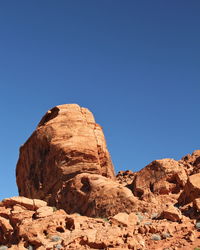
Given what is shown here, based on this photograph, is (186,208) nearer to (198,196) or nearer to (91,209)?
(198,196)

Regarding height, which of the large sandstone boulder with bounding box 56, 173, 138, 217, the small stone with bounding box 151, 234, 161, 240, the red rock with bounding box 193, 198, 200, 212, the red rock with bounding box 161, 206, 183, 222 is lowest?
the small stone with bounding box 151, 234, 161, 240

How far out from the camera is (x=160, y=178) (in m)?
28.4

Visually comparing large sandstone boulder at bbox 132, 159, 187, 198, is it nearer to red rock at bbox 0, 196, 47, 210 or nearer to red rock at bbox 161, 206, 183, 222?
red rock at bbox 161, 206, 183, 222

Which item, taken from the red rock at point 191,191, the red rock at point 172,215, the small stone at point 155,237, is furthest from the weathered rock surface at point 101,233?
the red rock at point 191,191

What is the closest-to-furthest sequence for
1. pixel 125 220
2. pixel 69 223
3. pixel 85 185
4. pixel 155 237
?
pixel 155 237 < pixel 125 220 < pixel 69 223 < pixel 85 185

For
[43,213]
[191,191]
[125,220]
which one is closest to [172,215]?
[125,220]

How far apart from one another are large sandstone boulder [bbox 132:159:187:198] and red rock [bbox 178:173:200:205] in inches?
107

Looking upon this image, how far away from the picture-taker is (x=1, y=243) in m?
25.4

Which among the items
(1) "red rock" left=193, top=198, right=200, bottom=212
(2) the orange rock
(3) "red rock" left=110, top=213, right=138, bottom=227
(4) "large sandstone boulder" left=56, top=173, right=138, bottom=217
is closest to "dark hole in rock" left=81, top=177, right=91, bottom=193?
(4) "large sandstone boulder" left=56, top=173, right=138, bottom=217

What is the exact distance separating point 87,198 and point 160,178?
224 inches

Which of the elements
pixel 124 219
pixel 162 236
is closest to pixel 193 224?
pixel 162 236

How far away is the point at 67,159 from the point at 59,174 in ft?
4.99

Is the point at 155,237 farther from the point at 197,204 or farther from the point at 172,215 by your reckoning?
the point at 197,204

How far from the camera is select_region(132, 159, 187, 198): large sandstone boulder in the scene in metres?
27.8
